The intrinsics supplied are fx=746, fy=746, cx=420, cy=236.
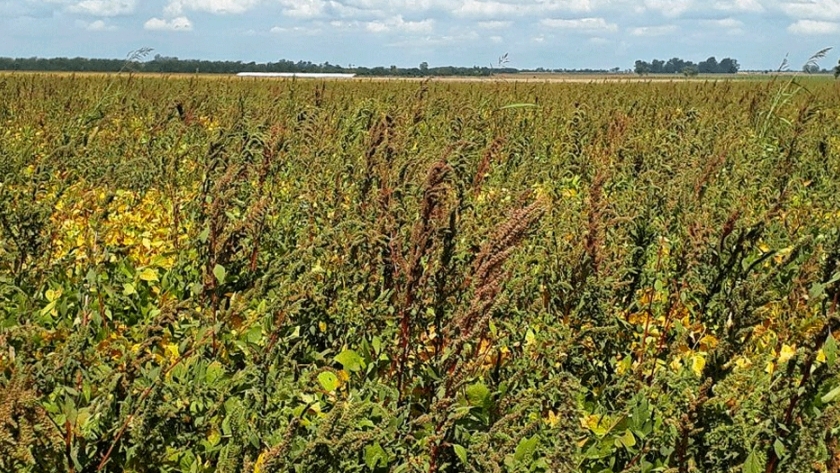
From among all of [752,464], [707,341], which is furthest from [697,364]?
[752,464]

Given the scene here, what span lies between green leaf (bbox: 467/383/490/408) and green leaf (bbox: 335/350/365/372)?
0.34 metres

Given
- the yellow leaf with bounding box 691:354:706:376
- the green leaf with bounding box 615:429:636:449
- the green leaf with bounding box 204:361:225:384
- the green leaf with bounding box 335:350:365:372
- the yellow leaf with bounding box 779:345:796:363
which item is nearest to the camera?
the green leaf with bounding box 615:429:636:449

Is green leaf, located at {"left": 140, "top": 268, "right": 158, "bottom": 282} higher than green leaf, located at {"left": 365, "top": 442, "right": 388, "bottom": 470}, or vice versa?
green leaf, located at {"left": 140, "top": 268, "right": 158, "bottom": 282}

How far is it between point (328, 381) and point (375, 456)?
13.8 inches

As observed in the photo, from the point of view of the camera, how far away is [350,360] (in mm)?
2242

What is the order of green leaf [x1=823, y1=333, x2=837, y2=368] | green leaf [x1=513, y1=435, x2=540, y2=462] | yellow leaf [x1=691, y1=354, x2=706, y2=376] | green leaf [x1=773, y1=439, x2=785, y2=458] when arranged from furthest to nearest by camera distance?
yellow leaf [x1=691, y1=354, x2=706, y2=376] < green leaf [x1=513, y1=435, x2=540, y2=462] < green leaf [x1=773, y1=439, x2=785, y2=458] < green leaf [x1=823, y1=333, x2=837, y2=368]

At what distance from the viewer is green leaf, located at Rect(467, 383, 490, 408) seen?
2.13 m

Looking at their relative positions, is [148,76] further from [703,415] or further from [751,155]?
[703,415]

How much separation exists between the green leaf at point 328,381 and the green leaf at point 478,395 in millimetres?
383

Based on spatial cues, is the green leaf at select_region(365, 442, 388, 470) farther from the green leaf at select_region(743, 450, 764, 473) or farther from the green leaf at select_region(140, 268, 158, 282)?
the green leaf at select_region(140, 268, 158, 282)

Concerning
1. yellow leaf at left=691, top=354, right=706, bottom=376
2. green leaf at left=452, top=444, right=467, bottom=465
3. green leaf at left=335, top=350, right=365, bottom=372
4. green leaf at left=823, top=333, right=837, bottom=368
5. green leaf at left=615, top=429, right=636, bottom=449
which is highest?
green leaf at left=823, top=333, right=837, bottom=368

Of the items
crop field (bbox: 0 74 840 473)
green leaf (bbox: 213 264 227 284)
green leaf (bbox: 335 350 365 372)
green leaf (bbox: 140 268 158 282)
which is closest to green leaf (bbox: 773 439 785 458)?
crop field (bbox: 0 74 840 473)

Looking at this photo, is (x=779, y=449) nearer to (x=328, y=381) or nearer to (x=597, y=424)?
(x=597, y=424)

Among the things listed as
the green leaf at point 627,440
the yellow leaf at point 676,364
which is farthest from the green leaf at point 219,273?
the yellow leaf at point 676,364
